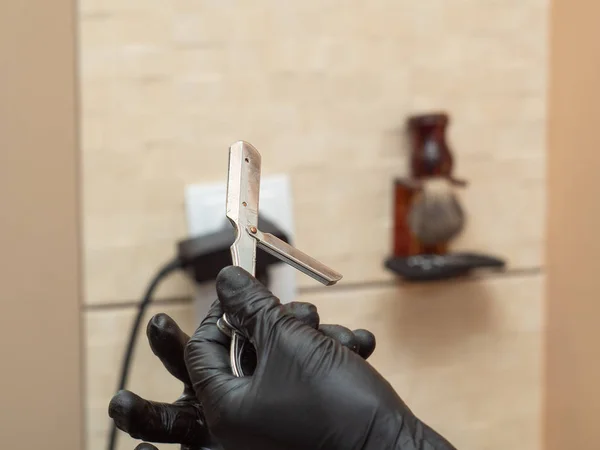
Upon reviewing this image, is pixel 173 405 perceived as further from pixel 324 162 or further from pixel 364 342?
pixel 324 162

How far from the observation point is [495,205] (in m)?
0.62

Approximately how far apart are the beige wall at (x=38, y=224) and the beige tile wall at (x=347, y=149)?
0.05ft

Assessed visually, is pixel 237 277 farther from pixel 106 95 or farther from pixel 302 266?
pixel 106 95

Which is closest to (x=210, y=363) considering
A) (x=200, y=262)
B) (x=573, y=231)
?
(x=200, y=262)

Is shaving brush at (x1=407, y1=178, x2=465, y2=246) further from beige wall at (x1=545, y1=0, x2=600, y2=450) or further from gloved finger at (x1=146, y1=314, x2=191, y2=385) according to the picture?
gloved finger at (x1=146, y1=314, x2=191, y2=385)

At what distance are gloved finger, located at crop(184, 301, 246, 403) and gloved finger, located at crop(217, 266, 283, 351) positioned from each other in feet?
0.08

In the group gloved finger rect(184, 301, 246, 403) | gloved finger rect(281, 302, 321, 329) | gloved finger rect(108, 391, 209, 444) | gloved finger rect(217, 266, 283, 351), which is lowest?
gloved finger rect(108, 391, 209, 444)

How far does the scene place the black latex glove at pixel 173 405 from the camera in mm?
351

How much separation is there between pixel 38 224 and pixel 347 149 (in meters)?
0.29

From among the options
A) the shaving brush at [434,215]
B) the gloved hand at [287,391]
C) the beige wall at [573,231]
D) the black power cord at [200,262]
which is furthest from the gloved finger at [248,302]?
the beige wall at [573,231]

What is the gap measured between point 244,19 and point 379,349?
0.34m

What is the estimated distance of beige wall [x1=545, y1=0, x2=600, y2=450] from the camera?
56 centimetres

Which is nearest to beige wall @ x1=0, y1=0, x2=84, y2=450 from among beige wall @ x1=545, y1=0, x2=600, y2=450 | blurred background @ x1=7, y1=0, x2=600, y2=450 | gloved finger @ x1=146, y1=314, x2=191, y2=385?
blurred background @ x1=7, y1=0, x2=600, y2=450

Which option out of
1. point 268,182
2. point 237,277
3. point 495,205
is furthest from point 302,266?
point 495,205
